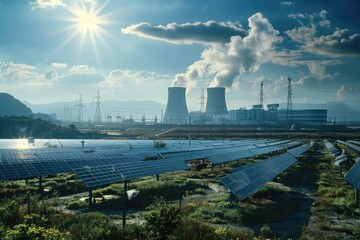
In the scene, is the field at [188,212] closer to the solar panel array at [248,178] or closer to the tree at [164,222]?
the tree at [164,222]

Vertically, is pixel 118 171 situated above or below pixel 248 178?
above

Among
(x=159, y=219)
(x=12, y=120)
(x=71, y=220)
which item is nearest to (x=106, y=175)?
(x=71, y=220)

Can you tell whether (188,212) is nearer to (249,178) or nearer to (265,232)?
(265,232)

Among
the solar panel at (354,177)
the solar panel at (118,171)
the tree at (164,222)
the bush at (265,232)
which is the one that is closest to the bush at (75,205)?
the solar panel at (118,171)

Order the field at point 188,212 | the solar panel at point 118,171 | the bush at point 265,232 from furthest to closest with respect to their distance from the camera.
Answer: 1. the solar panel at point 118,171
2. the bush at point 265,232
3. the field at point 188,212

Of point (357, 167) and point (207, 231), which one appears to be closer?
point (207, 231)

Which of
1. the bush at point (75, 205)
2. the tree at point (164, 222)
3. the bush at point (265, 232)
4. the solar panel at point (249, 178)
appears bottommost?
the bush at point (75, 205)

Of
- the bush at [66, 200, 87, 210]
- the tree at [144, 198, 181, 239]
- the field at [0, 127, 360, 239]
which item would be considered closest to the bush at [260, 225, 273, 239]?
the field at [0, 127, 360, 239]

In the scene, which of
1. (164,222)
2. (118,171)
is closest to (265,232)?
(164,222)

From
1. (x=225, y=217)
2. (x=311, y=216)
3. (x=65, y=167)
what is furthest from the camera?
(x=65, y=167)

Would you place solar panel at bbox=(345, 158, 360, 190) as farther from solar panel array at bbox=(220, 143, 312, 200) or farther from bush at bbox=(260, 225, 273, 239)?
bush at bbox=(260, 225, 273, 239)

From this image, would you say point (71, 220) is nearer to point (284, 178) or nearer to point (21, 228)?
point (21, 228)
